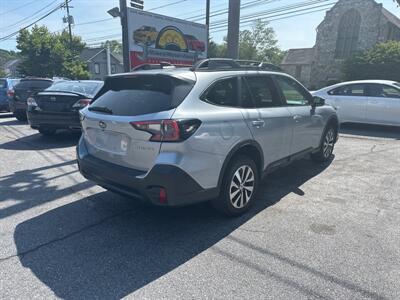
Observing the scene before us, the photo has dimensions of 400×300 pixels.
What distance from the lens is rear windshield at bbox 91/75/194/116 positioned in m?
3.13

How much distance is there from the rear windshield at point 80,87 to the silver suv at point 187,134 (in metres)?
4.14

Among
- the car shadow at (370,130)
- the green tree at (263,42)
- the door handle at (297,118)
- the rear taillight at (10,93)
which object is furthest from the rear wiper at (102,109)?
the green tree at (263,42)

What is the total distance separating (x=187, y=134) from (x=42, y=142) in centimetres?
608

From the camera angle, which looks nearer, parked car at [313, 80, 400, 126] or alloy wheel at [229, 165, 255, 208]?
alloy wheel at [229, 165, 255, 208]

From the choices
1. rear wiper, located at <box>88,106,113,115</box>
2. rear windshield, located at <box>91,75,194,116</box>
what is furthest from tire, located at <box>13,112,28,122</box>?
rear windshield, located at <box>91,75,194,116</box>

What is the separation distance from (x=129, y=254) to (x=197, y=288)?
79 cm

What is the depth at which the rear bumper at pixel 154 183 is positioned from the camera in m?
2.96

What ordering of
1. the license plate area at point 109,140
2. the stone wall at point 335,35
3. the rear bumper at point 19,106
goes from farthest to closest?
the stone wall at point 335,35, the rear bumper at point 19,106, the license plate area at point 109,140

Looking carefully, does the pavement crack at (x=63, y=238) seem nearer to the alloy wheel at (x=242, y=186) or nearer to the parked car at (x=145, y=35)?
the alloy wheel at (x=242, y=186)

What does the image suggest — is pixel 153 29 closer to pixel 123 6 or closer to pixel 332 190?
pixel 123 6

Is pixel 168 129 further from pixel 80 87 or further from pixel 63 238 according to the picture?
pixel 80 87

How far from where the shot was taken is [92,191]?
15.0 ft

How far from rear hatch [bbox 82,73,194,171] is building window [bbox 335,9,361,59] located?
34.6 metres

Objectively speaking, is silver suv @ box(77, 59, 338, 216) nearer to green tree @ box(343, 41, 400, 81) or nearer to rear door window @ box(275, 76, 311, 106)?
rear door window @ box(275, 76, 311, 106)
